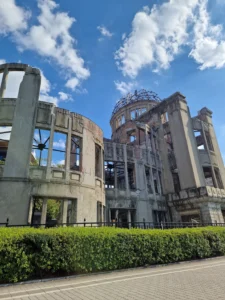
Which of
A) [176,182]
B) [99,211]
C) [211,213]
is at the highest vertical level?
[176,182]

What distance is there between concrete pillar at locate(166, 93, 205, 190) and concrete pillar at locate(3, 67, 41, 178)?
16073mm

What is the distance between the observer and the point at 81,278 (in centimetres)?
648

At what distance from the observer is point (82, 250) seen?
6.92 metres

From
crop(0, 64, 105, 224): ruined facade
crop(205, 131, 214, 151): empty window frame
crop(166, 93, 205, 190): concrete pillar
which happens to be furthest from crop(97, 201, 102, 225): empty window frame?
crop(205, 131, 214, 151): empty window frame

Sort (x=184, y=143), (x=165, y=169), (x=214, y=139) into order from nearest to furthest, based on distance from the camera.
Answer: (x=184, y=143), (x=165, y=169), (x=214, y=139)

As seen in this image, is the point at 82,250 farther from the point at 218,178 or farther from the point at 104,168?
the point at 218,178

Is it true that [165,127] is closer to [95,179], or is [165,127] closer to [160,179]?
[160,179]

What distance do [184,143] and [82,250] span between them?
1869cm

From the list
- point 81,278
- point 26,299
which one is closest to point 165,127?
point 81,278

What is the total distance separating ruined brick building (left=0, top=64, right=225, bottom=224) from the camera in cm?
1167

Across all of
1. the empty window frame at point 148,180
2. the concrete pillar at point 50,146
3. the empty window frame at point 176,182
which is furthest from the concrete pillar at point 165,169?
the concrete pillar at point 50,146

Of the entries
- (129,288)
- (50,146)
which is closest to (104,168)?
(50,146)

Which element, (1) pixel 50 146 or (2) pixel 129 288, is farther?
(1) pixel 50 146

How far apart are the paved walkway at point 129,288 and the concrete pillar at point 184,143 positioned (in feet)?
49.5
